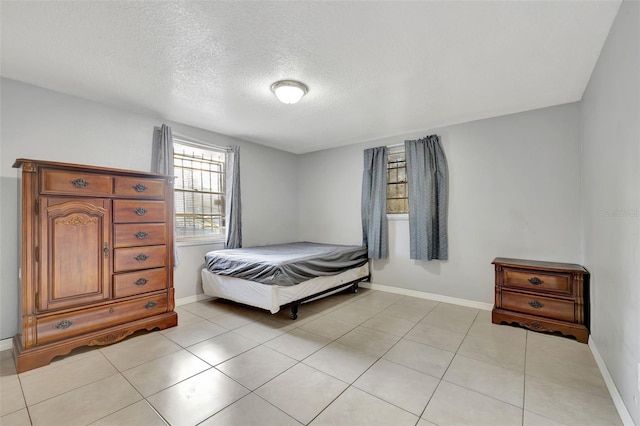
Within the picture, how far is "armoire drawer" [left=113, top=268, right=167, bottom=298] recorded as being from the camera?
2.54 meters

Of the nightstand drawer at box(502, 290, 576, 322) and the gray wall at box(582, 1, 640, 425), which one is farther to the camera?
the nightstand drawer at box(502, 290, 576, 322)

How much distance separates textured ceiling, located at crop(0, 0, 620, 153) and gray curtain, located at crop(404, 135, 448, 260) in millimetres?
639

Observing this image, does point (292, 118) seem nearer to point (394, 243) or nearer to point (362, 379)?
point (394, 243)

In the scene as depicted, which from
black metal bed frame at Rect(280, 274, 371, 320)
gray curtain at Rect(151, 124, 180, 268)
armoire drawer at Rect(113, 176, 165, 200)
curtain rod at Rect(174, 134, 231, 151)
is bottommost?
black metal bed frame at Rect(280, 274, 371, 320)

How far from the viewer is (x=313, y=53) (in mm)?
2102

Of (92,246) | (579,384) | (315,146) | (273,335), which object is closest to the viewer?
(579,384)

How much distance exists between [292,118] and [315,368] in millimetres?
2794

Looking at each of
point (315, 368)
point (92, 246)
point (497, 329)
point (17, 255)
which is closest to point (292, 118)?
point (92, 246)

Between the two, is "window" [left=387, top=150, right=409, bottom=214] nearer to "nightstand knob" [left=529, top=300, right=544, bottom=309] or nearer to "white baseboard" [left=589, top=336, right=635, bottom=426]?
"nightstand knob" [left=529, top=300, right=544, bottom=309]

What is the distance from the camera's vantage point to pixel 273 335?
271 centimetres

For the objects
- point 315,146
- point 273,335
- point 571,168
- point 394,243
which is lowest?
point 273,335

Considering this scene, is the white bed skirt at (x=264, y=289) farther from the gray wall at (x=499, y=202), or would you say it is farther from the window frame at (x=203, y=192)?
the gray wall at (x=499, y=202)

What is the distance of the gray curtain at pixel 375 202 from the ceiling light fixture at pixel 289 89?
1930 mm

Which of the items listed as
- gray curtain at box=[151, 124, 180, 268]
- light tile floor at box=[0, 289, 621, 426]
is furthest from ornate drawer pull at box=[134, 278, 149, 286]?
gray curtain at box=[151, 124, 180, 268]
